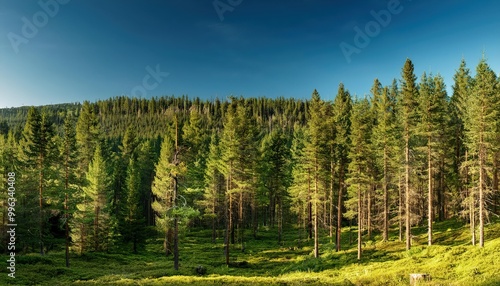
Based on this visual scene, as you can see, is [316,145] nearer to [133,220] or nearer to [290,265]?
[290,265]

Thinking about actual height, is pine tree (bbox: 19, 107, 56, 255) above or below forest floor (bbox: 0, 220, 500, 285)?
above

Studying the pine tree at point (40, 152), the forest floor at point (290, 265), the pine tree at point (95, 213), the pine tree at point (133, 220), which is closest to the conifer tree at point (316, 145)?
the forest floor at point (290, 265)

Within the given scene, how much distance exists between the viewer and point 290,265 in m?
35.2

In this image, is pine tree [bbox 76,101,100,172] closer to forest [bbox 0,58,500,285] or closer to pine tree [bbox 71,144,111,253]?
forest [bbox 0,58,500,285]

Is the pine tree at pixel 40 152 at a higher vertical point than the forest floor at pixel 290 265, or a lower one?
higher

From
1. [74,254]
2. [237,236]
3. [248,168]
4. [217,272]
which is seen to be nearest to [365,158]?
[248,168]

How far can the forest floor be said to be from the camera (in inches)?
877

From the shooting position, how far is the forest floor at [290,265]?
2227 centimetres

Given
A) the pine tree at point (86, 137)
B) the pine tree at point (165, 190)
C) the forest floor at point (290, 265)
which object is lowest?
the forest floor at point (290, 265)

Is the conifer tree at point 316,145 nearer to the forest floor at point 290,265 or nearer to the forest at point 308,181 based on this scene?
the forest at point 308,181

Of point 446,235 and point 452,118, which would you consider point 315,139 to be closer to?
point 446,235

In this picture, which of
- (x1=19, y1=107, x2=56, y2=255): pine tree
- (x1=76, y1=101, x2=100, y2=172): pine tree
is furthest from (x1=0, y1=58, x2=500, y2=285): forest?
(x1=76, y1=101, x2=100, y2=172): pine tree

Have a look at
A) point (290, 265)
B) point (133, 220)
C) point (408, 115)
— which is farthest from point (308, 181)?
point (133, 220)

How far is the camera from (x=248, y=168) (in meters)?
40.1
